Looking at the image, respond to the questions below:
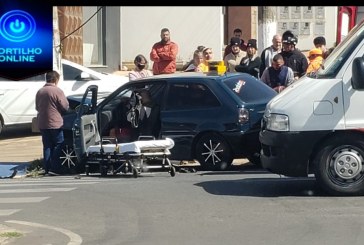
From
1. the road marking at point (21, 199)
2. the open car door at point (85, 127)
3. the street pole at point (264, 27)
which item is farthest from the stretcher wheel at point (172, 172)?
the street pole at point (264, 27)

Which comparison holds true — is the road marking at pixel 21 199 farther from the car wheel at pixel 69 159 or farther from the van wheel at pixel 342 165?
the van wheel at pixel 342 165

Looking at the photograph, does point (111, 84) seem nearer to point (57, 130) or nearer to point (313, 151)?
point (57, 130)

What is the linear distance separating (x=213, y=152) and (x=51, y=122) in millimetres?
2833

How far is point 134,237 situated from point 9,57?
6348 mm

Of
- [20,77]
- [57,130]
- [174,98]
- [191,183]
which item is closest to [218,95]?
[174,98]

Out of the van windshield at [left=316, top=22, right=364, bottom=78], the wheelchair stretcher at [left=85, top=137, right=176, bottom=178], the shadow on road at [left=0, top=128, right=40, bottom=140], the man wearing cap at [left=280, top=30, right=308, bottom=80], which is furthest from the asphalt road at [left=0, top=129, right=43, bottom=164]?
the van windshield at [left=316, top=22, right=364, bottom=78]

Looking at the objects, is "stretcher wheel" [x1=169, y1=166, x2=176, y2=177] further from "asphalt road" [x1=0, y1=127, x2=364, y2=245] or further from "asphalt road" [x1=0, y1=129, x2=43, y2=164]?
"asphalt road" [x1=0, y1=129, x2=43, y2=164]

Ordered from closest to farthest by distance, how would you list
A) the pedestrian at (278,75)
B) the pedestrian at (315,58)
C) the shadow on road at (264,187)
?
the shadow on road at (264,187)
the pedestrian at (278,75)
the pedestrian at (315,58)

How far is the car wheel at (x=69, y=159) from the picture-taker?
1429 cm

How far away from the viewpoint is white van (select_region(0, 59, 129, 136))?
18.8 meters

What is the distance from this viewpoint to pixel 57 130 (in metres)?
14.5

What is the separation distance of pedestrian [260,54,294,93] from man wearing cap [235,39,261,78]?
139 centimetres

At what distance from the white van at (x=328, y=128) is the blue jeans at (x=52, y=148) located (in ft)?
15.6

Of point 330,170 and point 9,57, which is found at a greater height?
point 9,57
